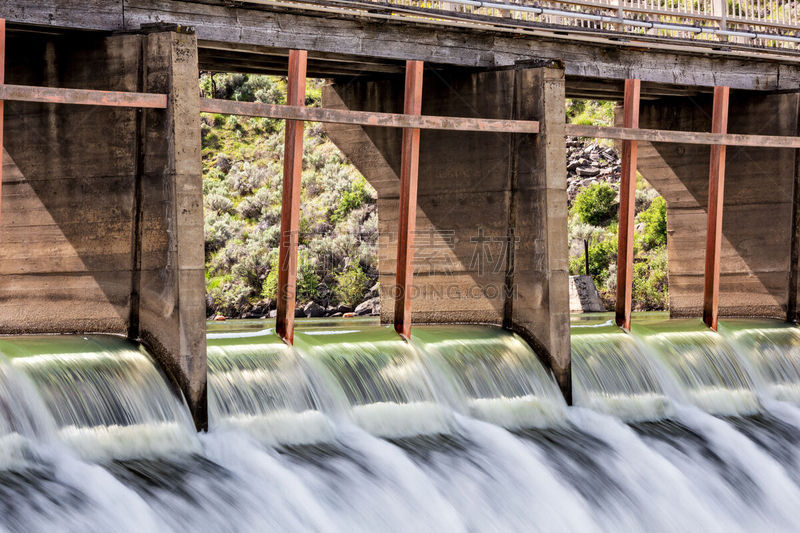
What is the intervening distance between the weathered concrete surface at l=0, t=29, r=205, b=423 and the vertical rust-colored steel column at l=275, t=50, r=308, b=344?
1.50 metres

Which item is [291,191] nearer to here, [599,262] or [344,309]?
[344,309]

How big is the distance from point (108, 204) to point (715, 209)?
9.58 meters

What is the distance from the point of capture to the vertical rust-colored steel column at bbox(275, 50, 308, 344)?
13000mm

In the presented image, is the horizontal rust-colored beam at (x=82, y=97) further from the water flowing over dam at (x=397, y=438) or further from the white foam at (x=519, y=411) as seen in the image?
the white foam at (x=519, y=411)

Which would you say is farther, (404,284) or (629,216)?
(629,216)

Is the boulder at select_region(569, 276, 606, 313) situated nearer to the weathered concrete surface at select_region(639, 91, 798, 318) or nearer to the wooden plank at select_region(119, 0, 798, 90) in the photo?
the weathered concrete surface at select_region(639, 91, 798, 318)

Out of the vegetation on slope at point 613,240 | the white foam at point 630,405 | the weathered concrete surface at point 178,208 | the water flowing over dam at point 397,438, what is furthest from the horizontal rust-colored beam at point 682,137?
the vegetation on slope at point 613,240

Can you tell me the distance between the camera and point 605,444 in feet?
44.5

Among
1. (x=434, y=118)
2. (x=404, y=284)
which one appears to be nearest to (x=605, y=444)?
(x=404, y=284)

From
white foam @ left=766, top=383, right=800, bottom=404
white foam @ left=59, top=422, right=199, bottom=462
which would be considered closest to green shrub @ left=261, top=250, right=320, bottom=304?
white foam @ left=766, top=383, right=800, bottom=404

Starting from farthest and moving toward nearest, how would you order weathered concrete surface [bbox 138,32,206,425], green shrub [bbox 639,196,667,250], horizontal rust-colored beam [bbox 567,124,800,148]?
green shrub [bbox 639,196,667,250], horizontal rust-colored beam [bbox 567,124,800,148], weathered concrete surface [bbox 138,32,206,425]

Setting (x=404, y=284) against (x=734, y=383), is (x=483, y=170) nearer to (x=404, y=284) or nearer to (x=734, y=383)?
(x=404, y=284)

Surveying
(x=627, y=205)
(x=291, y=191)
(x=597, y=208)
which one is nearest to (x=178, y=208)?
(x=291, y=191)

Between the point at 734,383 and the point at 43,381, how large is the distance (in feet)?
32.4
